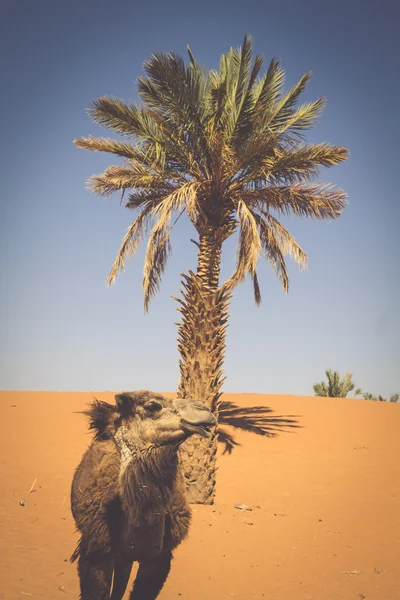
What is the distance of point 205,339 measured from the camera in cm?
1128

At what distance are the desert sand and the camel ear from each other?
110 inches

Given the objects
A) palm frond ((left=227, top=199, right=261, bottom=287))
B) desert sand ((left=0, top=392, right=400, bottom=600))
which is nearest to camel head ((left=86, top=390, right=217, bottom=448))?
desert sand ((left=0, top=392, right=400, bottom=600))

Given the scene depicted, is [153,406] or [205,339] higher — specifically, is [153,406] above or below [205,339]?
below

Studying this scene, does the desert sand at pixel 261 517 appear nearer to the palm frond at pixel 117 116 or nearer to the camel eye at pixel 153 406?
the camel eye at pixel 153 406

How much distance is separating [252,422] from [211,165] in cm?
996

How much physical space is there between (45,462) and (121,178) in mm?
8024

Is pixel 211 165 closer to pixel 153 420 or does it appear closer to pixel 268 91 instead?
pixel 268 91

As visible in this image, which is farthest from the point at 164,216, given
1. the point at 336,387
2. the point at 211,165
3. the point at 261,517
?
the point at 336,387

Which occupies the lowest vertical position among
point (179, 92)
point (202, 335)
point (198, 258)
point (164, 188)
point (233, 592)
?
point (233, 592)

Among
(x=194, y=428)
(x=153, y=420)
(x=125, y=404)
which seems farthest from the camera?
(x=125, y=404)

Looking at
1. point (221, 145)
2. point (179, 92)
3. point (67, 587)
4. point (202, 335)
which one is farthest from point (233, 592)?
point (179, 92)

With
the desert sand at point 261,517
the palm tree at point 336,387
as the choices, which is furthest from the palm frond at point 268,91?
the palm tree at point 336,387

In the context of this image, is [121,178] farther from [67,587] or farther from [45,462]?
[67,587]

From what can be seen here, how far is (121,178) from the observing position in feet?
40.2
